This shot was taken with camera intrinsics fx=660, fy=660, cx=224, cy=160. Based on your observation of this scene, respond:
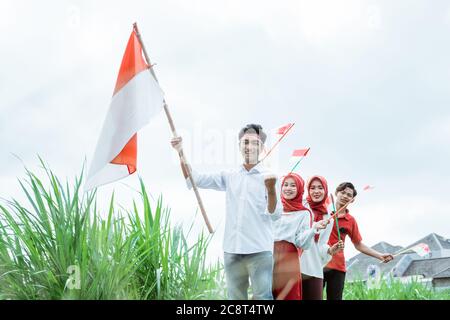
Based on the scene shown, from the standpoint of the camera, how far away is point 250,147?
3.04 metres

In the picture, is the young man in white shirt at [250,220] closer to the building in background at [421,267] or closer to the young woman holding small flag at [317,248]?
the young woman holding small flag at [317,248]

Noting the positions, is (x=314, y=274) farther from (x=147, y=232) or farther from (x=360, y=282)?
(x=360, y=282)

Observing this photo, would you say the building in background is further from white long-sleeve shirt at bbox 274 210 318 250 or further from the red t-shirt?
white long-sleeve shirt at bbox 274 210 318 250

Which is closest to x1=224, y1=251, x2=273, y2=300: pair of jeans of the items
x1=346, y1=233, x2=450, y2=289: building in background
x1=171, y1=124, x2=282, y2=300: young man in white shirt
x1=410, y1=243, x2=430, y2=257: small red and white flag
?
→ x1=171, y1=124, x2=282, y2=300: young man in white shirt

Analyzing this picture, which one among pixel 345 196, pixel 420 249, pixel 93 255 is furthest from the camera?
pixel 420 249

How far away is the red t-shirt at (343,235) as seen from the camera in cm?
373

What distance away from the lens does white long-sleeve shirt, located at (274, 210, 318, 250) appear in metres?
3.22

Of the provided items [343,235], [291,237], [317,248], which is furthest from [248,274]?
[343,235]

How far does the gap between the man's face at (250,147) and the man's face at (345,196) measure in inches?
38.9

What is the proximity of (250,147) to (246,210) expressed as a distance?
293 mm

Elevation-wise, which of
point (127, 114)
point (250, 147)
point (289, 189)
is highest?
point (127, 114)

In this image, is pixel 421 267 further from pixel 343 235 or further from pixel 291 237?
pixel 291 237

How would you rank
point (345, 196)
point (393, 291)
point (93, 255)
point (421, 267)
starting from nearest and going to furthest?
1. point (93, 255)
2. point (345, 196)
3. point (393, 291)
4. point (421, 267)
